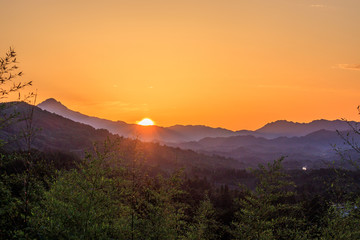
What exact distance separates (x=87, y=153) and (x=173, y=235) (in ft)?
23.8

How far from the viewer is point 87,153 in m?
14.8

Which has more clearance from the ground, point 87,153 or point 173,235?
point 87,153

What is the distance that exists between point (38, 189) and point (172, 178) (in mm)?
8791

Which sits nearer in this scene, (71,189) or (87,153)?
(87,153)

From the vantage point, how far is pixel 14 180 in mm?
14281

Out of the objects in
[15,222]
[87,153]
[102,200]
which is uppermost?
[87,153]

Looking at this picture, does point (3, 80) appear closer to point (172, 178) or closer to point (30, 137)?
point (30, 137)

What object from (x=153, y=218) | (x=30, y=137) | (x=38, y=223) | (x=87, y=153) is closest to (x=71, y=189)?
(x=87, y=153)

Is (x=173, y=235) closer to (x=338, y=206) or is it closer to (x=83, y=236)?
(x=83, y=236)

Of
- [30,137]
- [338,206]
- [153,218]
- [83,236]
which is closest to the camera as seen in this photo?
[30,137]

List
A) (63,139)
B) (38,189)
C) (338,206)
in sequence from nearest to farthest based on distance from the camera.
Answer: (38,189) → (338,206) → (63,139)

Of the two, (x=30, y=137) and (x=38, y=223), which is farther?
(x=38, y=223)

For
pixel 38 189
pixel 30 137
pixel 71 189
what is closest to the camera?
pixel 30 137

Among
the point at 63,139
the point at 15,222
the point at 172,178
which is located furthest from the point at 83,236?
the point at 63,139
